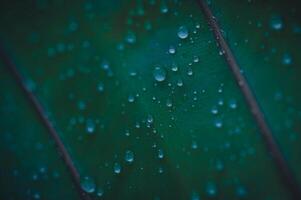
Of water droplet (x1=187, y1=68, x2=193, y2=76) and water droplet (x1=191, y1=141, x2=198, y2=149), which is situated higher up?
water droplet (x1=187, y1=68, x2=193, y2=76)

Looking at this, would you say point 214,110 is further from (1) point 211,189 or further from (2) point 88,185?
(2) point 88,185

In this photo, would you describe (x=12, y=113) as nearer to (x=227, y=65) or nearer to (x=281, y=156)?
(x=227, y=65)

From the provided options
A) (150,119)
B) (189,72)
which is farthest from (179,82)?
(150,119)

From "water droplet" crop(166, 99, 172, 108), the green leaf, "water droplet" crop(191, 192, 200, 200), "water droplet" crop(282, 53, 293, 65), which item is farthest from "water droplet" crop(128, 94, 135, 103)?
"water droplet" crop(282, 53, 293, 65)

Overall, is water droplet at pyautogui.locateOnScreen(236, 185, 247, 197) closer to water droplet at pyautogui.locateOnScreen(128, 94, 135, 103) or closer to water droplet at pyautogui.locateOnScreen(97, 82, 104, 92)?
water droplet at pyautogui.locateOnScreen(128, 94, 135, 103)

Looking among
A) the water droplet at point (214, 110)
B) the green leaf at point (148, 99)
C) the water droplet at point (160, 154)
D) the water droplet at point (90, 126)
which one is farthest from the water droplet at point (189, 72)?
the water droplet at point (90, 126)

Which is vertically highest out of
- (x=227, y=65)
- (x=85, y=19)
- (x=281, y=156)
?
(x=85, y=19)

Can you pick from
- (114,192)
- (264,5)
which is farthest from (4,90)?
(264,5)

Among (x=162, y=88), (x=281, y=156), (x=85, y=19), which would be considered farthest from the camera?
(x=85, y=19)
